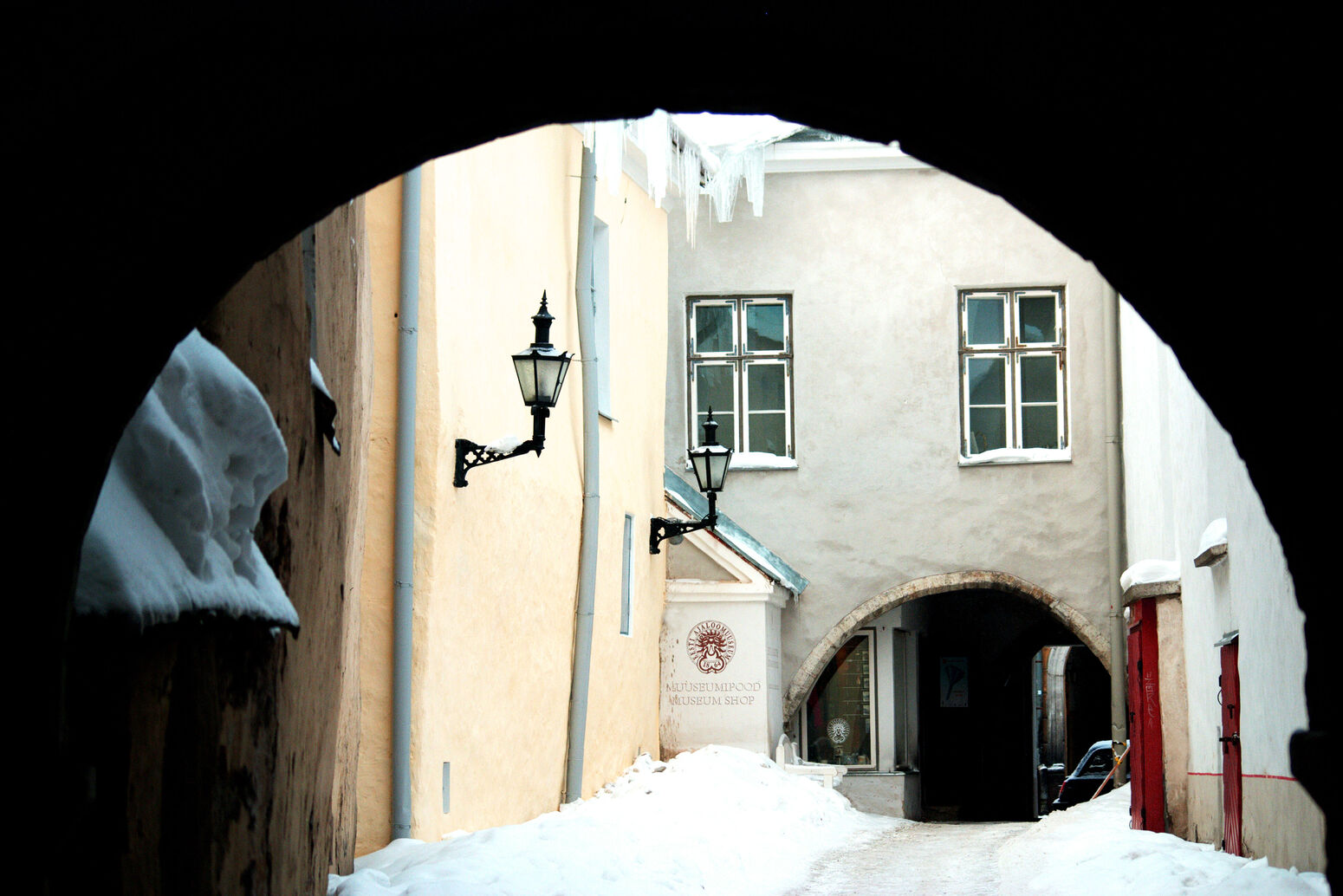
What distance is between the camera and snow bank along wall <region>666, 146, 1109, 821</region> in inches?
565

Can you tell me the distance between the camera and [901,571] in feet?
47.3

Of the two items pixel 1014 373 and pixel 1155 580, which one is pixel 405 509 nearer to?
pixel 1155 580

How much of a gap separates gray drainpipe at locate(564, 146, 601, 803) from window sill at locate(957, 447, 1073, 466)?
5.50m

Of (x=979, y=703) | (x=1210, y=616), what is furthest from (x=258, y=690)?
(x=979, y=703)

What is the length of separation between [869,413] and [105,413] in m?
12.7

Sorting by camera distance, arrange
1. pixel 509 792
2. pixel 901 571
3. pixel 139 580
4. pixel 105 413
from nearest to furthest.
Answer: pixel 105 413 → pixel 139 580 → pixel 509 792 → pixel 901 571

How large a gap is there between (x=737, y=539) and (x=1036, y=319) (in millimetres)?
3993

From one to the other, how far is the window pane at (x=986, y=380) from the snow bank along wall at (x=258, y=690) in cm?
989

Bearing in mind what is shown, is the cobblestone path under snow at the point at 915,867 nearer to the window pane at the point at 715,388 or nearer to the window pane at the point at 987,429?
the window pane at the point at 987,429

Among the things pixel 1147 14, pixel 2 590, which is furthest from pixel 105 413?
pixel 1147 14

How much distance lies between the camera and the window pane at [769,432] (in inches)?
581

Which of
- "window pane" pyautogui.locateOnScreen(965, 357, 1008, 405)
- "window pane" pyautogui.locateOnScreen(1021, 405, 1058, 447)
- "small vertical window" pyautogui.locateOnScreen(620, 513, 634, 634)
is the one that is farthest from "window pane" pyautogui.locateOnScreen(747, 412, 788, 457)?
"small vertical window" pyautogui.locateOnScreen(620, 513, 634, 634)

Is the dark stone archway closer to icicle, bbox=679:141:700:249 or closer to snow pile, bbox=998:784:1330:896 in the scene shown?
snow pile, bbox=998:784:1330:896

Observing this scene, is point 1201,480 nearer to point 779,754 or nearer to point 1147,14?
point 779,754
